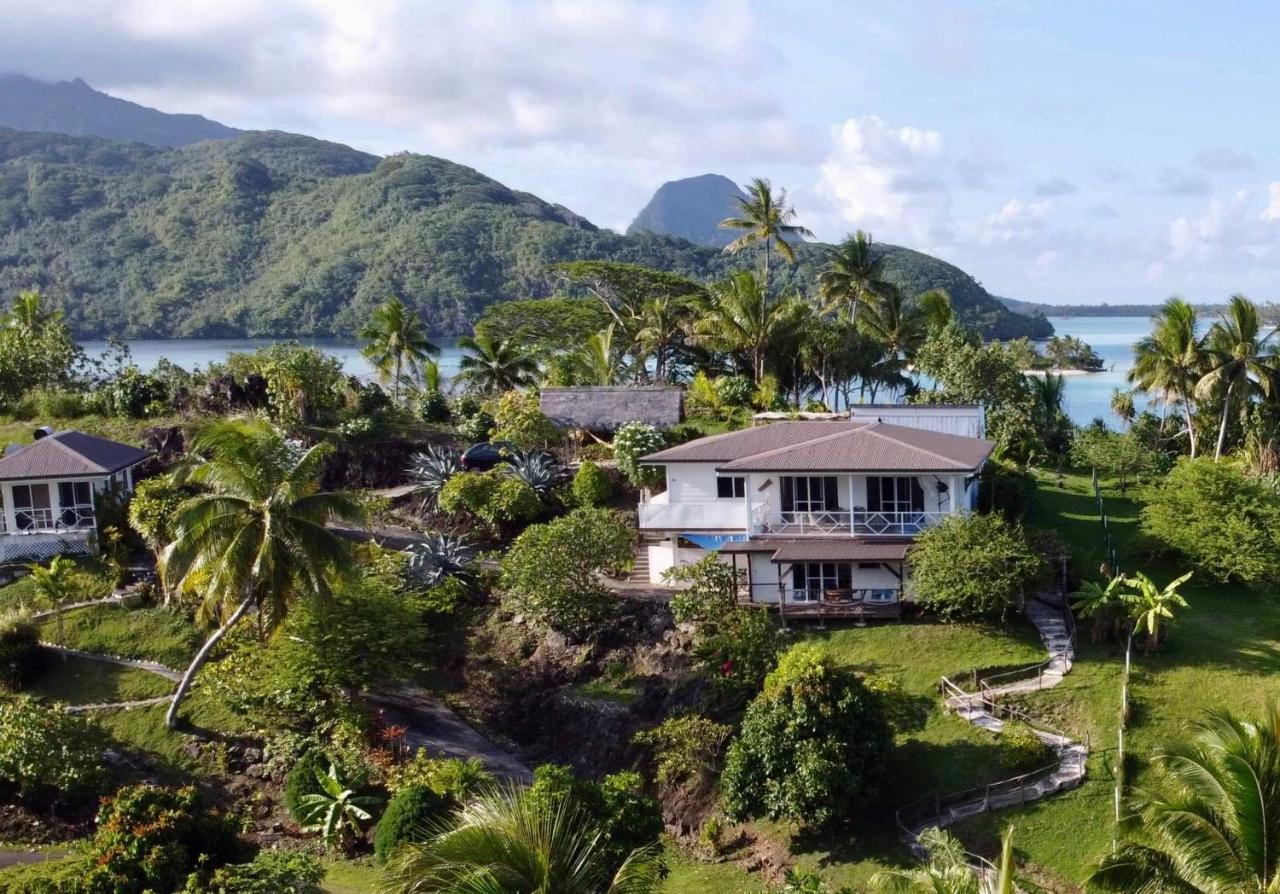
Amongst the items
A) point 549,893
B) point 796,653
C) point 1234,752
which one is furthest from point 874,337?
point 549,893

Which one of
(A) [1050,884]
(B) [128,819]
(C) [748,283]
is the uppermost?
(C) [748,283]

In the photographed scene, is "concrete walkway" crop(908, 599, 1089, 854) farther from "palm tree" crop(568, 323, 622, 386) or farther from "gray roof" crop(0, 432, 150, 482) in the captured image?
"palm tree" crop(568, 323, 622, 386)

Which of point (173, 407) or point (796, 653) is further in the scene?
point (173, 407)

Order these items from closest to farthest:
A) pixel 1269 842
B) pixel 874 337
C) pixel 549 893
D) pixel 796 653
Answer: pixel 549 893, pixel 1269 842, pixel 796 653, pixel 874 337

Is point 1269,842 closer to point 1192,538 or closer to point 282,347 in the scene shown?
point 1192,538

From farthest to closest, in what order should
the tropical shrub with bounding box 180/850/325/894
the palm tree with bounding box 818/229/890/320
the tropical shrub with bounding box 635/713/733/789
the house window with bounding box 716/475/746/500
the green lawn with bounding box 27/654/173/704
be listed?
1. the palm tree with bounding box 818/229/890/320
2. the house window with bounding box 716/475/746/500
3. the green lawn with bounding box 27/654/173/704
4. the tropical shrub with bounding box 635/713/733/789
5. the tropical shrub with bounding box 180/850/325/894

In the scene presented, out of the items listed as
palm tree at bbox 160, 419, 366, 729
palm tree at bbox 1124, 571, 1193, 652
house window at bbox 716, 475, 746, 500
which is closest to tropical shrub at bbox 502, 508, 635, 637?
house window at bbox 716, 475, 746, 500

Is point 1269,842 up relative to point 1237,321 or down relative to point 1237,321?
down

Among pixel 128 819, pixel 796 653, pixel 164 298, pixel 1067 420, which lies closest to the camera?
pixel 128 819
